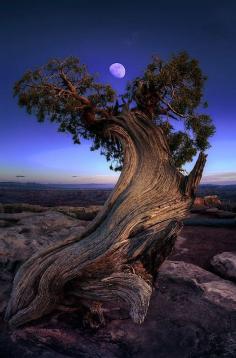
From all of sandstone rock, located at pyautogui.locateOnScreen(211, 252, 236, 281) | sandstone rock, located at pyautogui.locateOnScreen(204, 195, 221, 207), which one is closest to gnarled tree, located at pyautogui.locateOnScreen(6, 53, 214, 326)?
sandstone rock, located at pyautogui.locateOnScreen(211, 252, 236, 281)

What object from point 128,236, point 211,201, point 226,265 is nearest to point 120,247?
point 128,236

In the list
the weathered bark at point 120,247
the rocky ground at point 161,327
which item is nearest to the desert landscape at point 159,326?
the rocky ground at point 161,327

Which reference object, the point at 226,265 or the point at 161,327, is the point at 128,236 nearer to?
the point at 161,327

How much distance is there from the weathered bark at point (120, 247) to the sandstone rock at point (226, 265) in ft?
12.9

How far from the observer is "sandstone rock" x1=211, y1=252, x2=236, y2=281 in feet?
37.6

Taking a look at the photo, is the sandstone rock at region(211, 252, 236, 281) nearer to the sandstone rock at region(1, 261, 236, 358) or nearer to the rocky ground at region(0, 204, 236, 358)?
the rocky ground at region(0, 204, 236, 358)

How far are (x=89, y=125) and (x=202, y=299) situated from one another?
710cm

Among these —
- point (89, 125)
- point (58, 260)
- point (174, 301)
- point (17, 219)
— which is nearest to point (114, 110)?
point (89, 125)

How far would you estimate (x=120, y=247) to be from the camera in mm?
8312

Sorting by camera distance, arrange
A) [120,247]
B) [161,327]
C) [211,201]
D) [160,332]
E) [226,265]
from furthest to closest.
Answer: [211,201], [226,265], [120,247], [161,327], [160,332]

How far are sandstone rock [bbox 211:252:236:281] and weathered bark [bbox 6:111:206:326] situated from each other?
3.93m

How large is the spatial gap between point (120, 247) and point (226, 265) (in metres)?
5.91

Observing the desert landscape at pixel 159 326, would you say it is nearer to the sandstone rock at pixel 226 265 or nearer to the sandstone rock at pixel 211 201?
the sandstone rock at pixel 226 265

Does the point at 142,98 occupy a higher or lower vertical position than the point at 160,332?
higher
